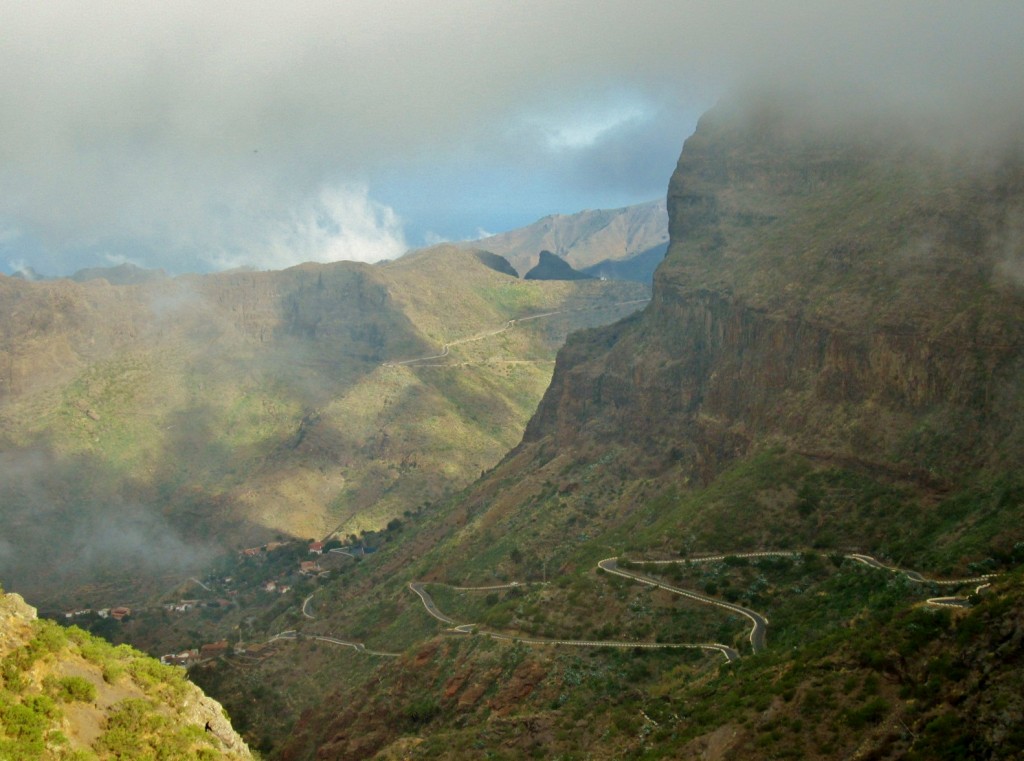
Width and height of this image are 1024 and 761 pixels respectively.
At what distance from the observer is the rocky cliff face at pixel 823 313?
213 feet

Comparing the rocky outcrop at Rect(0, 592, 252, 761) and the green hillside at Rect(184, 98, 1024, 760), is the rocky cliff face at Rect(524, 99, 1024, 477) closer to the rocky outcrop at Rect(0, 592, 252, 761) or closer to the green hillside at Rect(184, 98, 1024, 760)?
the green hillside at Rect(184, 98, 1024, 760)

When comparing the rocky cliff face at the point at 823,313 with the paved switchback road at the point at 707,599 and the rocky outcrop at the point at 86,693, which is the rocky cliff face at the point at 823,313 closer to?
the paved switchback road at the point at 707,599

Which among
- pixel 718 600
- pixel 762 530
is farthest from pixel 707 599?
pixel 762 530

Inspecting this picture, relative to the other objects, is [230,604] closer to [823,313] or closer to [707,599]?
[707,599]

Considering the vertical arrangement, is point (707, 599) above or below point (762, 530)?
below

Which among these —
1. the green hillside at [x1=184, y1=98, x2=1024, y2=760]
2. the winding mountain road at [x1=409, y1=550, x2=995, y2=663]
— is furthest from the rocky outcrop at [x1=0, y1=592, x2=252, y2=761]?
the winding mountain road at [x1=409, y1=550, x2=995, y2=663]

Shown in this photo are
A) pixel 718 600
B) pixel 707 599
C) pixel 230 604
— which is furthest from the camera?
pixel 230 604

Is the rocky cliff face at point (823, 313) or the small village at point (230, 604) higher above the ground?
the rocky cliff face at point (823, 313)

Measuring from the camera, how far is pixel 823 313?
77062mm

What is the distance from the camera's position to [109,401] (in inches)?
7844

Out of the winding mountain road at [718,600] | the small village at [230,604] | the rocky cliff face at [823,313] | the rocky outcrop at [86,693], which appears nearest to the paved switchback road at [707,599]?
the winding mountain road at [718,600]

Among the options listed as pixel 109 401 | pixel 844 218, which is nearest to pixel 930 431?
pixel 844 218

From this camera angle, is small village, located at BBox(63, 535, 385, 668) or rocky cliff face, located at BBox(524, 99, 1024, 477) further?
small village, located at BBox(63, 535, 385, 668)

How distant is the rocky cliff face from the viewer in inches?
2552
